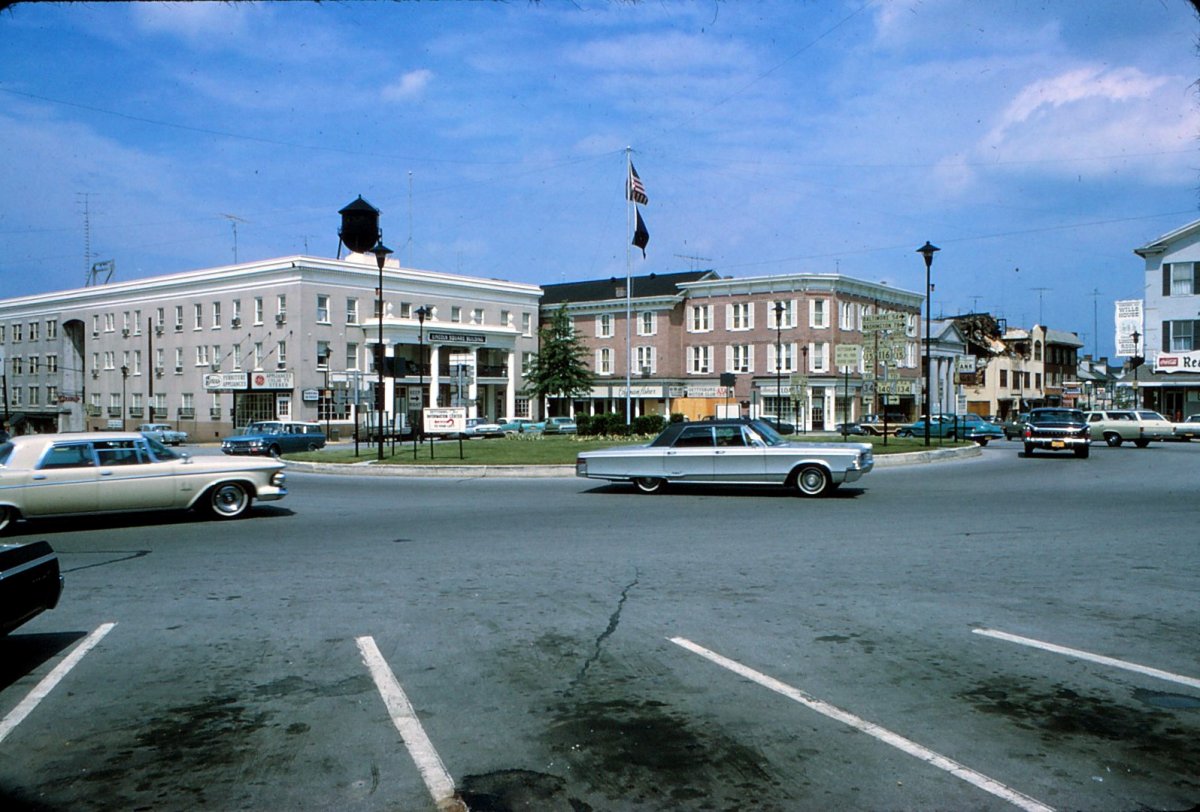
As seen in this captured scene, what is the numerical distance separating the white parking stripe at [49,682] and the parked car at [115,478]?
736 centimetres

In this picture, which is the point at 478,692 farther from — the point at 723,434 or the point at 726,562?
the point at 723,434

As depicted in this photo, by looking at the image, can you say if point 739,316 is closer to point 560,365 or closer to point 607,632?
point 560,365

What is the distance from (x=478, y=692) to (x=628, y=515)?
979cm

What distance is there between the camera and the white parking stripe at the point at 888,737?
4.17m

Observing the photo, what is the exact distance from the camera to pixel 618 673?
618 cm

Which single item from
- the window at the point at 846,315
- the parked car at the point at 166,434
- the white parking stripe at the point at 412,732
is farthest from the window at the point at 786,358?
the white parking stripe at the point at 412,732

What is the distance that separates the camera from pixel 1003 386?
89.3 m

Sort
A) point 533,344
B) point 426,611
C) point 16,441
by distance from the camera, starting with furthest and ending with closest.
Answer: point 533,344, point 16,441, point 426,611

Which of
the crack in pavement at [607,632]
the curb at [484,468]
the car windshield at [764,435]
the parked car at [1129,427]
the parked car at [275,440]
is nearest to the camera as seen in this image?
the crack in pavement at [607,632]

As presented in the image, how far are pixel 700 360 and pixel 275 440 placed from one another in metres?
38.6

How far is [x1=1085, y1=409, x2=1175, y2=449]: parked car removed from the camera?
39531 millimetres

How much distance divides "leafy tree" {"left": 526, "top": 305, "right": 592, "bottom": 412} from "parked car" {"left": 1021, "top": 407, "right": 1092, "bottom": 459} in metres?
39.3

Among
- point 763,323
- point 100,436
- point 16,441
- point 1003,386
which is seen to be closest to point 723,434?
point 100,436

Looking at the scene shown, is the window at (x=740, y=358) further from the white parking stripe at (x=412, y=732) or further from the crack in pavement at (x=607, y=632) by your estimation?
the white parking stripe at (x=412, y=732)
